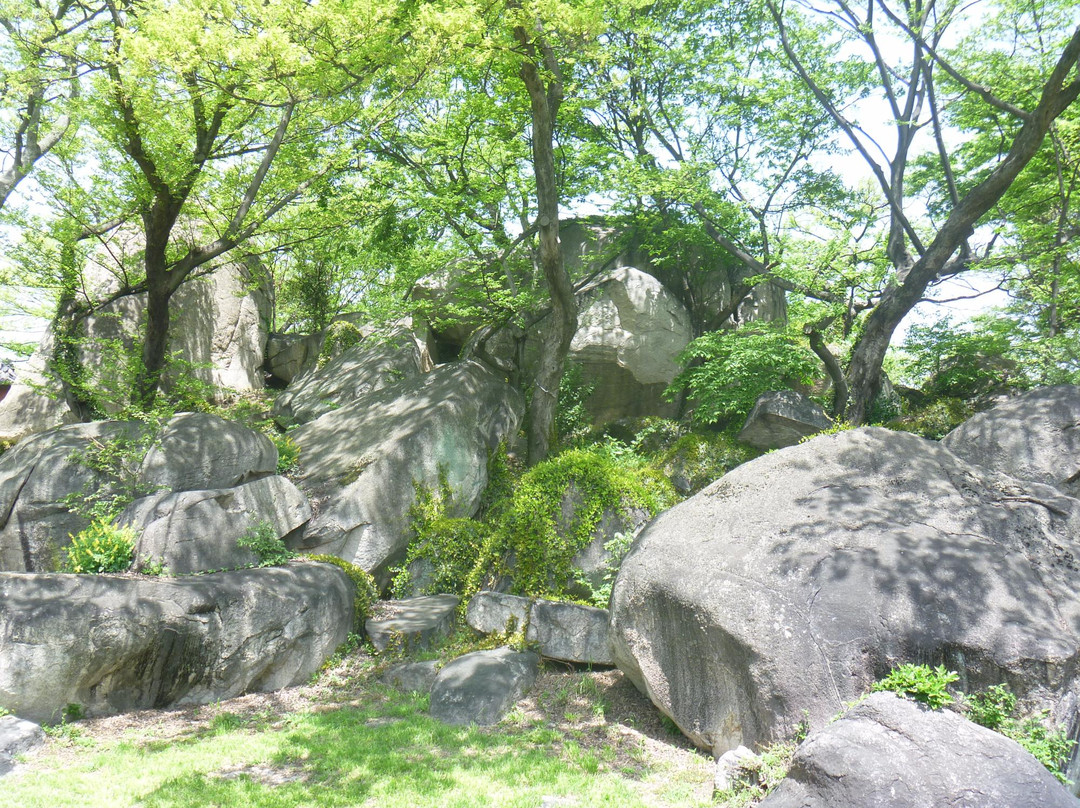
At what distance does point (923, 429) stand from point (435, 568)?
8.92 meters

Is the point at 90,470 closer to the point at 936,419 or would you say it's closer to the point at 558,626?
the point at 558,626

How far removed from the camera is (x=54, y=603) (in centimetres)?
784

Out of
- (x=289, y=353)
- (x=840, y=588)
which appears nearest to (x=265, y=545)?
(x=840, y=588)

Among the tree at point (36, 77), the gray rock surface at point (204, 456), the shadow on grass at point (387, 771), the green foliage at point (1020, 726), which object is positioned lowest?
the shadow on grass at point (387, 771)

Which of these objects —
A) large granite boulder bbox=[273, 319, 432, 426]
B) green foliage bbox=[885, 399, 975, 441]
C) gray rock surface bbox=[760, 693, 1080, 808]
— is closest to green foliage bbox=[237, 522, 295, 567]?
large granite boulder bbox=[273, 319, 432, 426]

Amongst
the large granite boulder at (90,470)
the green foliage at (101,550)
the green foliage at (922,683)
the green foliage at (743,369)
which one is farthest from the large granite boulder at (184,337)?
the green foliage at (922,683)

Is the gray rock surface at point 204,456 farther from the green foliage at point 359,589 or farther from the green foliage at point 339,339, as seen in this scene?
the green foliage at point 339,339

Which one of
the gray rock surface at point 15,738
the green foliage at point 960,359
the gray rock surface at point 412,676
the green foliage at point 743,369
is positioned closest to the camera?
the gray rock surface at point 15,738

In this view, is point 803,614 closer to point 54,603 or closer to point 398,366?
point 54,603

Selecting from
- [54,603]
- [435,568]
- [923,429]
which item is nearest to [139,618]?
[54,603]

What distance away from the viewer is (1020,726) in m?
5.59

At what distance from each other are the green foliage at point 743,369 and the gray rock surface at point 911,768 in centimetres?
946

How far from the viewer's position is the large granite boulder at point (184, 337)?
52.0 ft

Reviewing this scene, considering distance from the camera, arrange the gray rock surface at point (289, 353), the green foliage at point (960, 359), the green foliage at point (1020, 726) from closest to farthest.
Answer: the green foliage at point (1020, 726) → the green foliage at point (960, 359) → the gray rock surface at point (289, 353)
